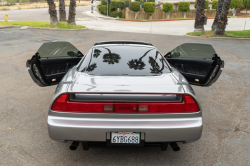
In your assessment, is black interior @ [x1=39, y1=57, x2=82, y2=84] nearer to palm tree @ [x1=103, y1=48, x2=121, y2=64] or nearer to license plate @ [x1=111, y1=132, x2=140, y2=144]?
palm tree @ [x1=103, y1=48, x2=121, y2=64]

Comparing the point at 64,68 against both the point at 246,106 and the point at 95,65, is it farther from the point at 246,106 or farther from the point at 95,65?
the point at 246,106

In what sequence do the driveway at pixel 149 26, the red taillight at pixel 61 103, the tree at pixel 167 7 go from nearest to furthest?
the red taillight at pixel 61 103, the driveway at pixel 149 26, the tree at pixel 167 7

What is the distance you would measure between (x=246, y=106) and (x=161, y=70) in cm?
288

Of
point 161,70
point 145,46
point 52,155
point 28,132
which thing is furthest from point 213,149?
point 28,132

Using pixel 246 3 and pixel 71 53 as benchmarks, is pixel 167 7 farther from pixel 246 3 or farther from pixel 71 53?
pixel 71 53

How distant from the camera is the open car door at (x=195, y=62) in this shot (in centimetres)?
500

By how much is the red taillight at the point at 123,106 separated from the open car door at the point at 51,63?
5.91ft

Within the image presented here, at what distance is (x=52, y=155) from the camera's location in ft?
11.3

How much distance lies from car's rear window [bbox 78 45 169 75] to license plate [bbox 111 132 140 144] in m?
0.93

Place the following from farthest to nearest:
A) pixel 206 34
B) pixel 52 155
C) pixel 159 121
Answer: pixel 206 34, pixel 52 155, pixel 159 121

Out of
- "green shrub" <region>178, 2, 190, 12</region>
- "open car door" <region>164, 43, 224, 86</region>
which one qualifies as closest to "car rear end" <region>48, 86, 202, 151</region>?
"open car door" <region>164, 43, 224, 86</region>

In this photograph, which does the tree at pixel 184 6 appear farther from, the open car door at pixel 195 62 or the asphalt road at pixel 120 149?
the open car door at pixel 195 62

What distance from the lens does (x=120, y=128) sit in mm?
2832

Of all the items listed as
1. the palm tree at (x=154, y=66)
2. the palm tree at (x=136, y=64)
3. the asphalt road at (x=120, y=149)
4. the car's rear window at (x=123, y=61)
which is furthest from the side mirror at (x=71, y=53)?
the palm tree at (x=154, y=66)
